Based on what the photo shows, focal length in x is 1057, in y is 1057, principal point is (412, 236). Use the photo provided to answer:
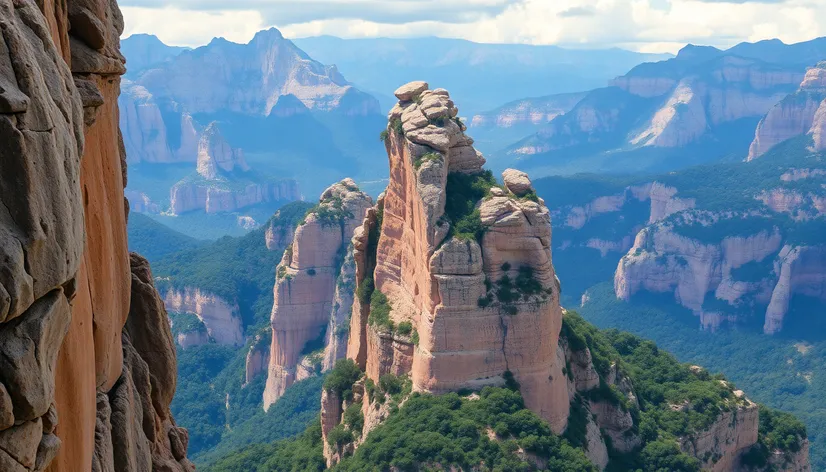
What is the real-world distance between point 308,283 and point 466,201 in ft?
159

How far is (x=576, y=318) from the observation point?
5631 centimetres

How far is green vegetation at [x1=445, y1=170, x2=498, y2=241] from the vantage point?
152ft

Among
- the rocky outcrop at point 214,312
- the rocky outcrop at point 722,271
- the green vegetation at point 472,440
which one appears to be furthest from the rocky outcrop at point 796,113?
the green vegetation at point 472,440

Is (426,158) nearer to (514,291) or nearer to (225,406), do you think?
(514,291)

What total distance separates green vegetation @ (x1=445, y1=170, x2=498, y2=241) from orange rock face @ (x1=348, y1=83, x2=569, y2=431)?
0.31 meters

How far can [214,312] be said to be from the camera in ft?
382

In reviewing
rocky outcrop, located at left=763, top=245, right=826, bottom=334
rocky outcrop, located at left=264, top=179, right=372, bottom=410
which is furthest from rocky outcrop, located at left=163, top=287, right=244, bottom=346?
rocky outcrop, located at left=763, top=245, right=826, bottom=334

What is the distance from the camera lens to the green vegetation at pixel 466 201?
46219 mm

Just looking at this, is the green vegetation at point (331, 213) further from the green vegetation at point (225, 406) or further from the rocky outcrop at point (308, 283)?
the green vegetation at point (225, 406)

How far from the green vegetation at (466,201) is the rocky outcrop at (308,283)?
145ft

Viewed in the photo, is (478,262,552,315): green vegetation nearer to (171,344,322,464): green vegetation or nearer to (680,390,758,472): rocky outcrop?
(680,390,758,472): rocky outcrop

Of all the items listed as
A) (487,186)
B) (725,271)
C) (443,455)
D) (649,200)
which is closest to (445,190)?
(487,186)

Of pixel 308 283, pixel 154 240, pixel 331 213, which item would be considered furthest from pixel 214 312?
pixel 154 240

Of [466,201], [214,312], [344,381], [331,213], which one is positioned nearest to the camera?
[466,201]
